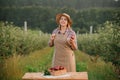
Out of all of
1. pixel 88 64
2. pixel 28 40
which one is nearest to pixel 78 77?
pixel 88 64

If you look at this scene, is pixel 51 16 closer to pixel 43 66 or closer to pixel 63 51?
pixel 43 66

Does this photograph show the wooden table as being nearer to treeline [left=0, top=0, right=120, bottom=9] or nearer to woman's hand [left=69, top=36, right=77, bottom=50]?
woman's hand [left=69, top=36, right=77, bottom=50]

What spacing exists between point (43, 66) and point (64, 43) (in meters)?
0.78

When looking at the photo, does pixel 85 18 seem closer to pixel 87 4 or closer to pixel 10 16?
pixel 87 4

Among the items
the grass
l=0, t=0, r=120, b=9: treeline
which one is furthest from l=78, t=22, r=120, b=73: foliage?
l=0, t=0, r=120, b=9: treeline

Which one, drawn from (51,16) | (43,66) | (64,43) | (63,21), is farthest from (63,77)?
(51,16)

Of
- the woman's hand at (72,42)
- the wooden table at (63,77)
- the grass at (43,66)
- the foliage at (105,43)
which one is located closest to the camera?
the wooden table at (63,77)

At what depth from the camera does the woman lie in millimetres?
4609

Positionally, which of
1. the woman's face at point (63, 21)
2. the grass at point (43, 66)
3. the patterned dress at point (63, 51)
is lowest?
the grass at point (43, 66)

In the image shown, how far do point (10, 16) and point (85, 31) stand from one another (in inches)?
43.5

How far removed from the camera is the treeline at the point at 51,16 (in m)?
5.41

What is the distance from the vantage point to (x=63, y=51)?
470 cm

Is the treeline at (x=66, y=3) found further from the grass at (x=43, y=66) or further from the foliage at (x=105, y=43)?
the grass at (x=43, y=66)

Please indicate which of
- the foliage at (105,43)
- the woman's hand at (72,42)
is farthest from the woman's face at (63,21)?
the foliage at (105,43)
